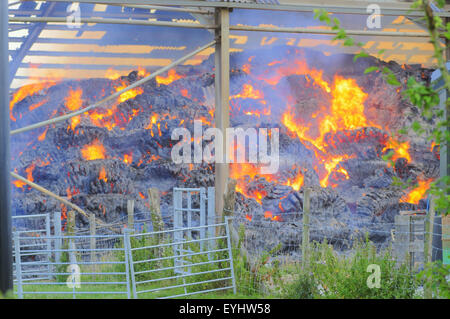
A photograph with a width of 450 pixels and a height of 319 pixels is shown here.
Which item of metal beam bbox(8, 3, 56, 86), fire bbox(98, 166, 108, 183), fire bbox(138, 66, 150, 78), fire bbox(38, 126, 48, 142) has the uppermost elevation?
metal beam bbox(8, 3, 56, 86)

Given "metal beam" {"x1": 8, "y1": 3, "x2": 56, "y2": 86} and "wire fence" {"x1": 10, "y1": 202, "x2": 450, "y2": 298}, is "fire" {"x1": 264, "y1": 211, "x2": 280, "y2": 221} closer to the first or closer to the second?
"wire fence" {"x1": 10, "y1": 202, "x2": 450, "y2": 298}

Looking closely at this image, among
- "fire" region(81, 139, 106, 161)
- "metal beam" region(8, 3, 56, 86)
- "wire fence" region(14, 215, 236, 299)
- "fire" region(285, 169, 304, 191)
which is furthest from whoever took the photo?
"fire" region(285, 169, 304, 191)

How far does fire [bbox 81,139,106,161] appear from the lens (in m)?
13.3

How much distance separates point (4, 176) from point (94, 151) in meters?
8.21

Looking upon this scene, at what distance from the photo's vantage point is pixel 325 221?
531 inches

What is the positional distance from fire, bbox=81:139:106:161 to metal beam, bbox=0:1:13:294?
8044 mm

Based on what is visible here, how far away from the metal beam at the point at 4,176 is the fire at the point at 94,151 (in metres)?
8.04

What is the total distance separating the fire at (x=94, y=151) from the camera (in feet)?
43.6

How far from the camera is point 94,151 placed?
43.8ft
